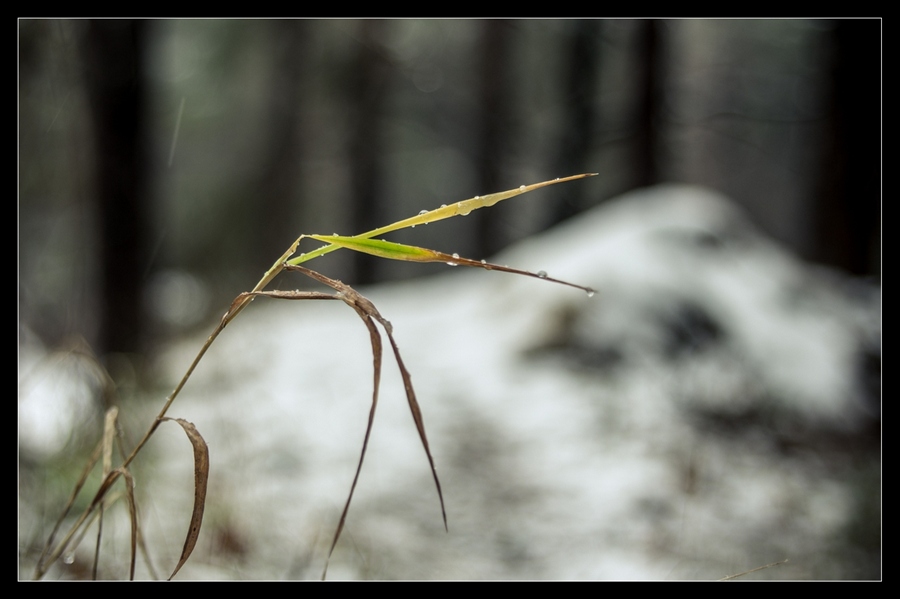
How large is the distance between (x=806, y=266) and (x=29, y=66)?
5.02 metres

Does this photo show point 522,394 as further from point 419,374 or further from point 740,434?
point 740,434

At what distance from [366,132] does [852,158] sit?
639cm

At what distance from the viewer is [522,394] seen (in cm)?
318

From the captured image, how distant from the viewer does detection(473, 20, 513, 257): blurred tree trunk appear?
734 cm

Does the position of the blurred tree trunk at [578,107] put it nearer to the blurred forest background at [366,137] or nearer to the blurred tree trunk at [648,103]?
the blurred forest background at [366,137]

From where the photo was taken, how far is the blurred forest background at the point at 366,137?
324cm

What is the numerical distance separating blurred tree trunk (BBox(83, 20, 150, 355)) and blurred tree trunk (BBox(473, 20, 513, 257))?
4659mm

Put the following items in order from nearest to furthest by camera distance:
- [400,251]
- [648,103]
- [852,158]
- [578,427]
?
1. [400,251]
2. [578,427]
3. [852,158]
4. [648,103]

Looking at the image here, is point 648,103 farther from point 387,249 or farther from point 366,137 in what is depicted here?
point 387,249

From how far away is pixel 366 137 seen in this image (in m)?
8.66

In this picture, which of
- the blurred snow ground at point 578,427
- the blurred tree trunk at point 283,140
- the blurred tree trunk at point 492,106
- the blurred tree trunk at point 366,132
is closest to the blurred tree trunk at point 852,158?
the blurred snow ground at point 578,427

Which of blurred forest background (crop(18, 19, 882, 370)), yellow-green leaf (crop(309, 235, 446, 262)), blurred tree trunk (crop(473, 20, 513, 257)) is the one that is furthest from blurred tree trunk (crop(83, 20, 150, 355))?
blurred tree trunk (crop(473, 20, 513, 257))

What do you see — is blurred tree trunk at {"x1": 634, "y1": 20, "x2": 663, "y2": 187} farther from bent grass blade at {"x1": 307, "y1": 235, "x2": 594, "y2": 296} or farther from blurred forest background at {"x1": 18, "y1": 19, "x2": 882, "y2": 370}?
bent grass blade at {"x1": 307, "y1": 235, "x2": 594, "y2": 296}

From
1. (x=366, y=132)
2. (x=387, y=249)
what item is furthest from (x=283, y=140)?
(x=387, y=249)
